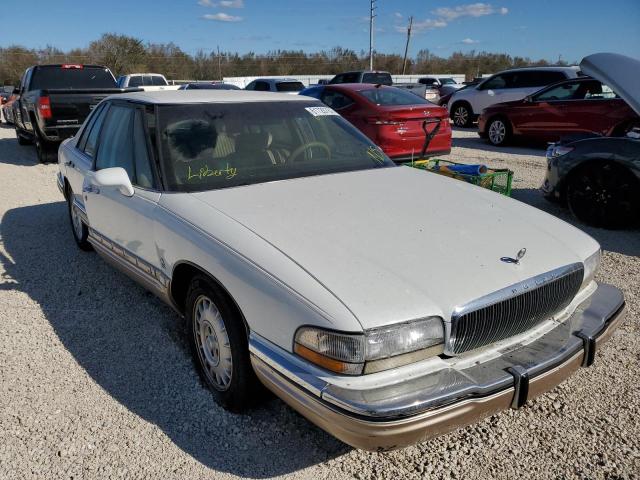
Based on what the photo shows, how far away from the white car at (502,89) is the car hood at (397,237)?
455 inches

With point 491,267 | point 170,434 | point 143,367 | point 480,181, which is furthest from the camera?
point 480,181

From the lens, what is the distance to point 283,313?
2.06m

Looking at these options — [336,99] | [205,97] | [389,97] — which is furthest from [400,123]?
[205,97]

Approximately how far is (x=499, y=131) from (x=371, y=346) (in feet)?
36.2

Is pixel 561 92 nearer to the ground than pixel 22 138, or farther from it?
farther from it

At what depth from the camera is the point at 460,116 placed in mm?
15883

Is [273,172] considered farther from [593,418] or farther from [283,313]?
[593,418]

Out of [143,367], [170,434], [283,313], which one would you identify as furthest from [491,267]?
[143,367]

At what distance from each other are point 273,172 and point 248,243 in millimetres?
1030

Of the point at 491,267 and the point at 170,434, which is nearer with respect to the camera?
the point at 491,267

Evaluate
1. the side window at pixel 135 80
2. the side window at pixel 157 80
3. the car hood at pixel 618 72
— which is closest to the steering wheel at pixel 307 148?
the car hood at pixel 618 72

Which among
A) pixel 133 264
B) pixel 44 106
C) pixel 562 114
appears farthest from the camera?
pixel 562 114

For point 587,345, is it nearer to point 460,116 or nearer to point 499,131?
point 499,131

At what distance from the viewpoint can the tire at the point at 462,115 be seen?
15656 mm
